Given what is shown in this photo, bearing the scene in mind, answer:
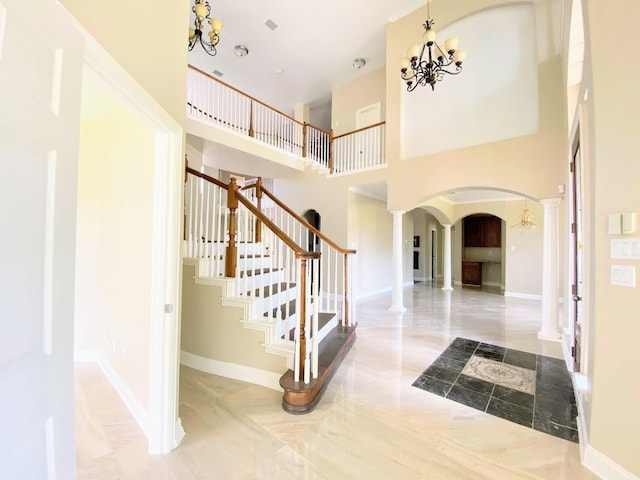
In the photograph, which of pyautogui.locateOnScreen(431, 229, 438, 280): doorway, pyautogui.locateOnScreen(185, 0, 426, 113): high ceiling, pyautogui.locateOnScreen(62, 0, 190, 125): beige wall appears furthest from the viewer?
pyautogui.locateOnScreen(431, 229, 438, 280): doorway

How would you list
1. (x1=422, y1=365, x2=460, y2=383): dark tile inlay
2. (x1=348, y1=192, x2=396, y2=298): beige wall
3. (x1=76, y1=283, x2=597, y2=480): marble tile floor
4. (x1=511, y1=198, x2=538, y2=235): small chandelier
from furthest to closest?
(x1=511, y1=198, x2=538, y2=235): small chandelier, (x1=348, y1=192, x2=396, y2=298): beige wall, (x1=422, y1=365, x2=460, y2=383): dark tile inlay, (x1=76, y1=283, x2=597, y2=480): marble tile floor

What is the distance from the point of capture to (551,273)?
383cm

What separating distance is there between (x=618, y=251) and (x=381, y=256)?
578 cm

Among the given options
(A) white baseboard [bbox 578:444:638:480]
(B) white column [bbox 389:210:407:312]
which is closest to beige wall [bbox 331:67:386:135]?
(B) white column [bbox 389:210:407:312]

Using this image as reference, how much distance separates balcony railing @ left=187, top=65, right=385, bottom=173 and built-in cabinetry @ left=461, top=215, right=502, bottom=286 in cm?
545

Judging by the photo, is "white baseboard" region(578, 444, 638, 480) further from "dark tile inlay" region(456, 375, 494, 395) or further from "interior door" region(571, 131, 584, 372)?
"interior door" region(571, 131, 584, 372)

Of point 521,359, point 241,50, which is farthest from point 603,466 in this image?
point 241,50

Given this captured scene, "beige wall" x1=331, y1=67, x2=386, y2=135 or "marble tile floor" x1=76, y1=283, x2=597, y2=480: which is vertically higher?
"beige wall" x1=331, y1=67, x2=386, y2=135

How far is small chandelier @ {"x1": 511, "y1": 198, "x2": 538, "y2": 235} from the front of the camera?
6668mm

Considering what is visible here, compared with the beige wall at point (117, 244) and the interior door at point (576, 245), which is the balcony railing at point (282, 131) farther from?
the interior door at point (576, 245)

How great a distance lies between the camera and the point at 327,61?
641 centimetres

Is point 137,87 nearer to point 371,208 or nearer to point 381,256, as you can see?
point 371,208

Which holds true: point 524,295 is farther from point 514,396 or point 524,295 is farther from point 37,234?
point 37,234

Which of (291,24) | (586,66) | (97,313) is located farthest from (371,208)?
(97,313)
